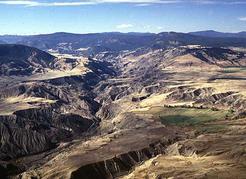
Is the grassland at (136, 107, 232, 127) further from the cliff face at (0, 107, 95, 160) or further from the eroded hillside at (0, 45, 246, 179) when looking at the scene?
the cliff face at (0, 107, 95, 160)

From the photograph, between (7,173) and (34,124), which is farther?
(34,124)

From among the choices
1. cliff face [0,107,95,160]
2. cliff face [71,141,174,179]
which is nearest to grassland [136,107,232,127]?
cliff face [0,107,95,160]

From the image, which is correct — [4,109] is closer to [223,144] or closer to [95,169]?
[95,169]

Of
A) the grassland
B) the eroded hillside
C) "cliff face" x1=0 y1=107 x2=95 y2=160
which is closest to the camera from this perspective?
the eroded hillside

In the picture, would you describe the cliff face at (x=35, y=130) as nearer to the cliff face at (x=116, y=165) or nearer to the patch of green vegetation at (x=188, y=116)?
the patch of green vegetation at (x=188, y=116)

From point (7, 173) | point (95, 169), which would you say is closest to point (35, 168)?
point (7, 173)

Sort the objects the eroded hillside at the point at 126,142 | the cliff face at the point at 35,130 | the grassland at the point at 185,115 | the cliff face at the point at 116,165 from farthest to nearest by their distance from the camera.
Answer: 1. the grassland at the point at 185,115
2. the cliff face at the point at 35,130
3. the cliff face at the point at 116,165
4. the eroded hillside at the point at 126,142

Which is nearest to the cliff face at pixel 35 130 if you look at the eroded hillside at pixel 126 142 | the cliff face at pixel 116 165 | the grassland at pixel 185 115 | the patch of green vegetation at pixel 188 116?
the eroded hillside at pixel 126 142

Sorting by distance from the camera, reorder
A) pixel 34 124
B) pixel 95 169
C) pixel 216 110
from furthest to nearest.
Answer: pixel 216 110, pixel 34 124, pixel 95 169
